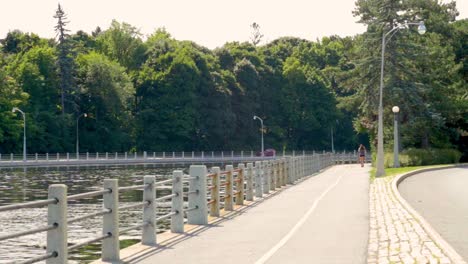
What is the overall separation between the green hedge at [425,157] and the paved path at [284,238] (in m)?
36.1

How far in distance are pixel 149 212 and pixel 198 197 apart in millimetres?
3867

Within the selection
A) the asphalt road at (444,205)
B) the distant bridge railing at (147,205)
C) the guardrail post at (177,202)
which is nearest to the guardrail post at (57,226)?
the distant bridge railing at (147,205)

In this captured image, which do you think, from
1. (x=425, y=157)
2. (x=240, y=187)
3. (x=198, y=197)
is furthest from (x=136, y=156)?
(x=198, y=197)

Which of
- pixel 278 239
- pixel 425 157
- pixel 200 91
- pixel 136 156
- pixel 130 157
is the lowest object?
pixel 278 239

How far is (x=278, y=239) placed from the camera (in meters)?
15.5

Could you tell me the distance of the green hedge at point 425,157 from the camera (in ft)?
198

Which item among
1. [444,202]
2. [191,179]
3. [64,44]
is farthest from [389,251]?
[64,44]

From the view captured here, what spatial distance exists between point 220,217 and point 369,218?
3.61 meters

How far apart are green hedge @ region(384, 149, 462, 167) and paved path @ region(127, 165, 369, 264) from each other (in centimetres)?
3612

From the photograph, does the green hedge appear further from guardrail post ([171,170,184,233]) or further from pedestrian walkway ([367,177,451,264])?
guardrail post ([171,170,184,233])

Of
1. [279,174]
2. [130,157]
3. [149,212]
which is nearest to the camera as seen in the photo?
[149,212]

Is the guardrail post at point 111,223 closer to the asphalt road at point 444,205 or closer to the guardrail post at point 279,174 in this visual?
the asphalt road at point 444,205

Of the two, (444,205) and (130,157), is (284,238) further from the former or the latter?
(130,157)

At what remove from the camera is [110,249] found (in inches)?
487
